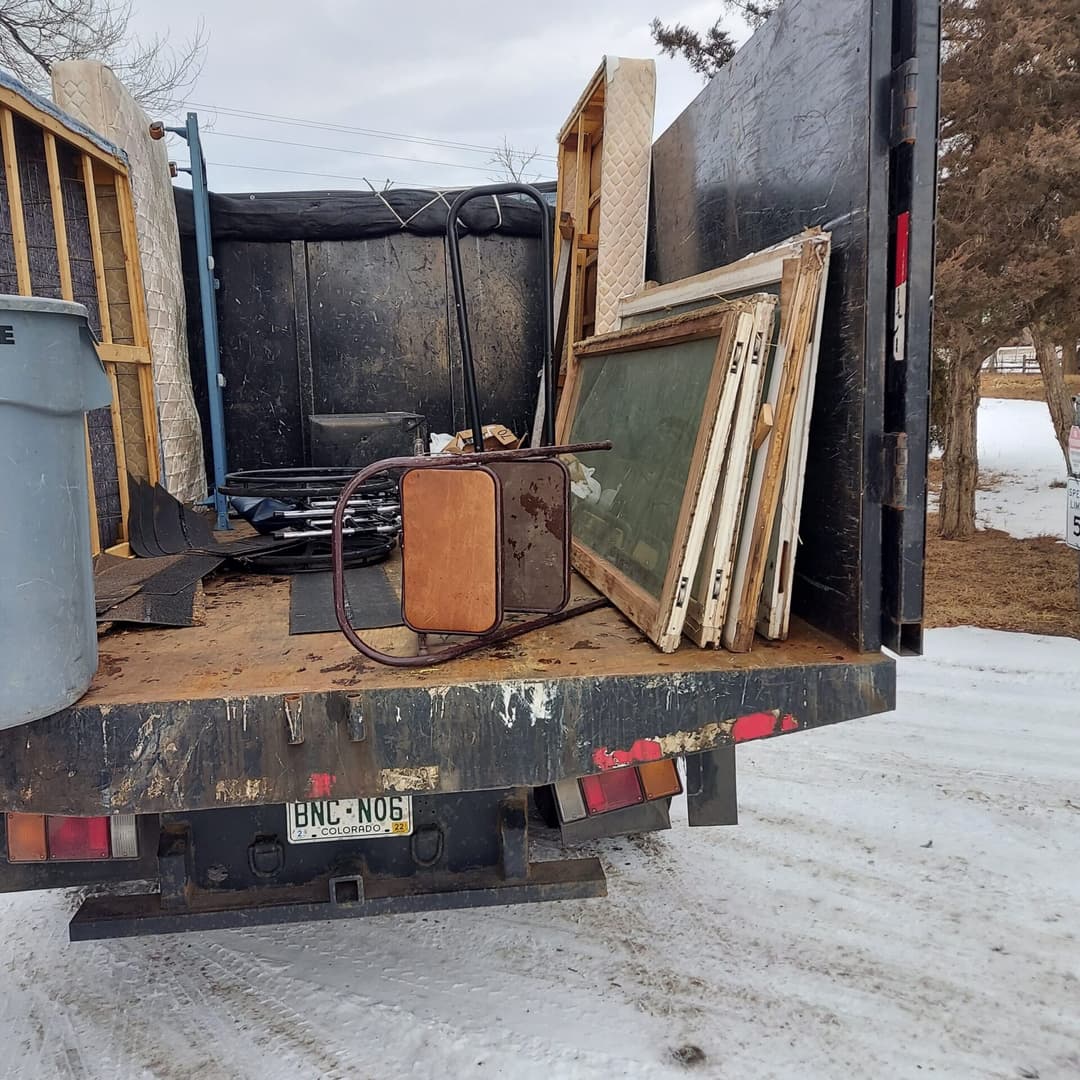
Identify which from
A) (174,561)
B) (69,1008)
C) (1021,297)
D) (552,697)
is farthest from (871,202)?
(1021,297)

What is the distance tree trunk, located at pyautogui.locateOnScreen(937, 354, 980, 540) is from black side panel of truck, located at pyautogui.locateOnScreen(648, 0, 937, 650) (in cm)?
666

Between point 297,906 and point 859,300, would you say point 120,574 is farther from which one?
point 859,300

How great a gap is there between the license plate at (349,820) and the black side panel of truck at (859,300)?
1.14 metres

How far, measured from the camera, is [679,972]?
258 cm

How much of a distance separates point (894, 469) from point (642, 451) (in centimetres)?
81

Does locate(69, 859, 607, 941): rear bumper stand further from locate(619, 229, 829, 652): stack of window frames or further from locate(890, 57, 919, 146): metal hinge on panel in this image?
locate(890, 57, 919, 146): metal hinge on panel

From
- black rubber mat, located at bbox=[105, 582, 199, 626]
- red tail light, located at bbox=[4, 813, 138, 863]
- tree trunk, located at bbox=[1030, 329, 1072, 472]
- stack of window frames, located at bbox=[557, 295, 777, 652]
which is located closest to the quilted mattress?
black rubber mat, located at bbox=[105, 582, 199, 626]

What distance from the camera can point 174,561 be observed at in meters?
3.05

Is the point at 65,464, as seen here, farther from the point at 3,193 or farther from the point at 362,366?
the point at 362,366

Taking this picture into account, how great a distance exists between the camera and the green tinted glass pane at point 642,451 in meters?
2.25

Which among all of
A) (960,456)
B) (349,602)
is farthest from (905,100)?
(960,456)

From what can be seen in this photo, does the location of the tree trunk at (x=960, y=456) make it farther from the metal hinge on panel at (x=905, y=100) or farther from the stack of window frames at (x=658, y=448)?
the metal hinge on panel at (x=905, y=100)

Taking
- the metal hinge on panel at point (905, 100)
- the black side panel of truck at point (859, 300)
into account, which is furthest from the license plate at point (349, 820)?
the metal hinge on panel at point (905, 100)

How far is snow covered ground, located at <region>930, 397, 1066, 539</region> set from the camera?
30.8 ft
